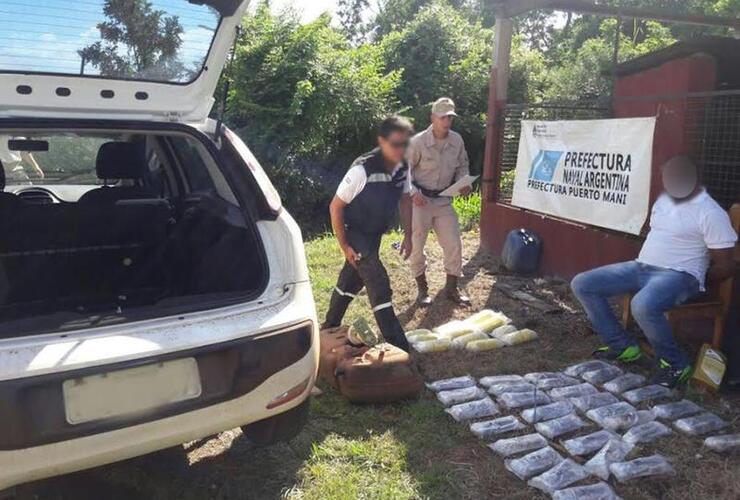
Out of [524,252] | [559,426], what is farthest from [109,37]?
[524,252]

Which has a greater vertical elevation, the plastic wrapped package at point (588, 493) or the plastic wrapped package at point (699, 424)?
the plastic wrapped package at point (699, 424)

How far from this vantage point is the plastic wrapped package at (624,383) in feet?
13.2

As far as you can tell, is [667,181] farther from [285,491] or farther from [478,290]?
[285,491]

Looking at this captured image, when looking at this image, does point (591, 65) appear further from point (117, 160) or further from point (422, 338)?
point (117, 160)

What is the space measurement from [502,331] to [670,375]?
130cm

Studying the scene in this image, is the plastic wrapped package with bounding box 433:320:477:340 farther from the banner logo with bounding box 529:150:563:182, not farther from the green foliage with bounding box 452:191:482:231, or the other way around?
the green foliage with bounding box 452:191:482:231

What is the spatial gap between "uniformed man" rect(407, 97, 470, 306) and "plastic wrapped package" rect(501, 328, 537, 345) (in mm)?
930

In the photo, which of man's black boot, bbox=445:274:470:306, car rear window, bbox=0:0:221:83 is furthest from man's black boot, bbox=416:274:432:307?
car rear window, bbox=0:0:221:83

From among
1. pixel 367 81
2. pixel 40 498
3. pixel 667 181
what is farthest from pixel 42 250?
pixel 367 81

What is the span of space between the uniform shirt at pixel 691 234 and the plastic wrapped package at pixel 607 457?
4.31ft

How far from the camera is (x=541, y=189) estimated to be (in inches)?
266

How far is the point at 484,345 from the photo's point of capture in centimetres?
479

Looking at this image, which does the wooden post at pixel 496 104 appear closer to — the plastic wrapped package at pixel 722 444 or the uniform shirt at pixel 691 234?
the uniform shirt at pixel 691 234

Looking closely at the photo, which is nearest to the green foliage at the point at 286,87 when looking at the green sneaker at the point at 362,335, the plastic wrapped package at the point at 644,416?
the green sneaker at the point at 362,335
